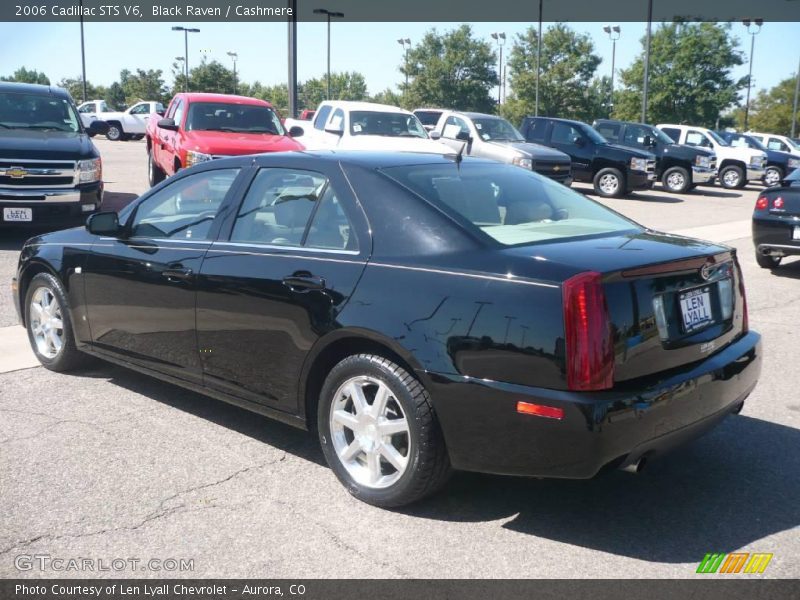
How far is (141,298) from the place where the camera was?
16.3 feet

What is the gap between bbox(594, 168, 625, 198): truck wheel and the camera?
2195 cm

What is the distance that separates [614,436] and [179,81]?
73568 mm

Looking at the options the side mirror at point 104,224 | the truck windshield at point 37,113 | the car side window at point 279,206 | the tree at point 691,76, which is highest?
the tree at point 691,76

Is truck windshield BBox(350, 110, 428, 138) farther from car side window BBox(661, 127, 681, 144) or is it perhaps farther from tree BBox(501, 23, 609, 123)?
tree BBox(501, 23, 609, 123)

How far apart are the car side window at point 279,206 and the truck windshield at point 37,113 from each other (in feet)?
28.6

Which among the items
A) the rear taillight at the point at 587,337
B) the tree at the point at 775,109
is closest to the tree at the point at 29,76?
the tree at the point at 775,109

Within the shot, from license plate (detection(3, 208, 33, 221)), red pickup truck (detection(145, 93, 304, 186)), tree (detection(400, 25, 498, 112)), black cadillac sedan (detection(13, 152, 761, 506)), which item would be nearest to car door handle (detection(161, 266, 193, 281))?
black cadillac sedan (detection(13, 152, 761, 506))

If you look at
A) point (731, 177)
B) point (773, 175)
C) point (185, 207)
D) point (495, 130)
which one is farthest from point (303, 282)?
point (773, 175)

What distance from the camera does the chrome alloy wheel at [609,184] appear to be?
22.1m

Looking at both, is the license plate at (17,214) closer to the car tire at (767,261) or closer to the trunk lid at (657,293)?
the trunk lid at (657,293)

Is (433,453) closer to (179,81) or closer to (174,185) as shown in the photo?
(174,185)

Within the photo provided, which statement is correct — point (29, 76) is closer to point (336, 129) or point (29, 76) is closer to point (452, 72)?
point (452, 72)

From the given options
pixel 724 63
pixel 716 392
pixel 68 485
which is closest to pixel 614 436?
pixel 716 392

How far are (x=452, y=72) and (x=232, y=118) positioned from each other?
257 feet
